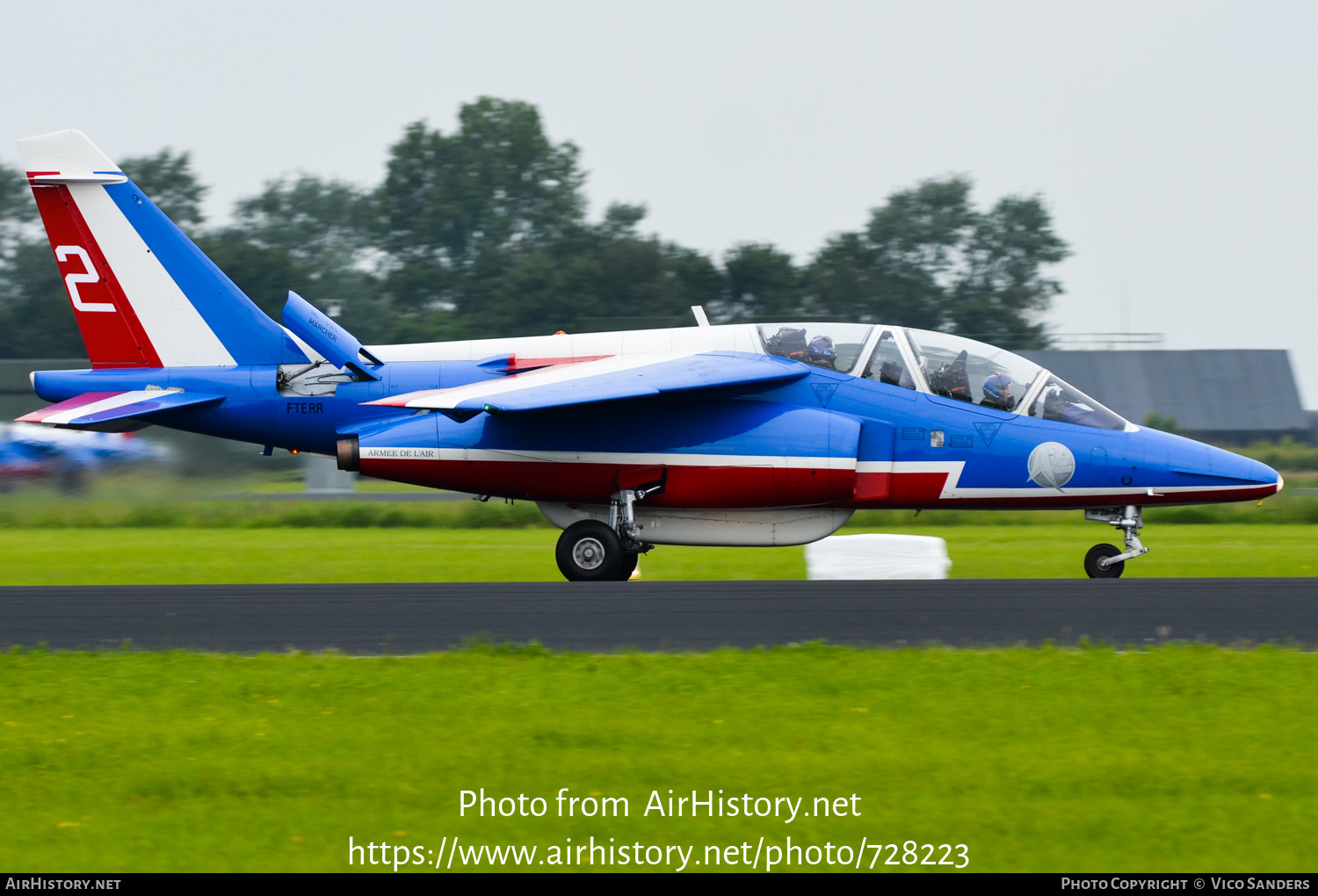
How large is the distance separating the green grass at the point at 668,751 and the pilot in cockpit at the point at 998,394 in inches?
227

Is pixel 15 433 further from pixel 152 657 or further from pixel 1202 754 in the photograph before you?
pixel 1202 754

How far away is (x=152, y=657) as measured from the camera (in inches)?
342

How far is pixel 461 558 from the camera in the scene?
60.2ft

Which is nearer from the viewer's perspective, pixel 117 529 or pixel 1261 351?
pixel 117 529

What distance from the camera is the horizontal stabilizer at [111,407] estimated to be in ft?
47.2

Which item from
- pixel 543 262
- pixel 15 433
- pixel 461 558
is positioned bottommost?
pixel 461 558

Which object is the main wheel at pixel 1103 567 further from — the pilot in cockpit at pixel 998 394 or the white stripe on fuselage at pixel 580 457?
the white stripe on fuselage at pixel 580 457

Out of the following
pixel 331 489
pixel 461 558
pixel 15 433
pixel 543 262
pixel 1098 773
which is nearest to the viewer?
pixel 1098 773

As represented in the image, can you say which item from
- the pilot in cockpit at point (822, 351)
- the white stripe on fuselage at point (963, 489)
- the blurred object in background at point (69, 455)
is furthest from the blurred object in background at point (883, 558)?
the blurred object in background at point (69, 455)

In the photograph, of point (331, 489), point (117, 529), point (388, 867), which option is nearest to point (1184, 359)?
point (331, 489)

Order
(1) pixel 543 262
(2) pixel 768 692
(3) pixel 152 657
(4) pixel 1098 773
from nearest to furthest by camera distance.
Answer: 1. (4) pixel 1098 773
2. (2) pixel 768 692
3. (3) pixel 152 657
4. (1) pixel 543 262

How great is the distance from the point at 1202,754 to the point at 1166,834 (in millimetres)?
1212

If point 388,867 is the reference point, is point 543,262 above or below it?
above

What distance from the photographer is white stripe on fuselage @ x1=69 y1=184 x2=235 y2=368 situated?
591 inches
